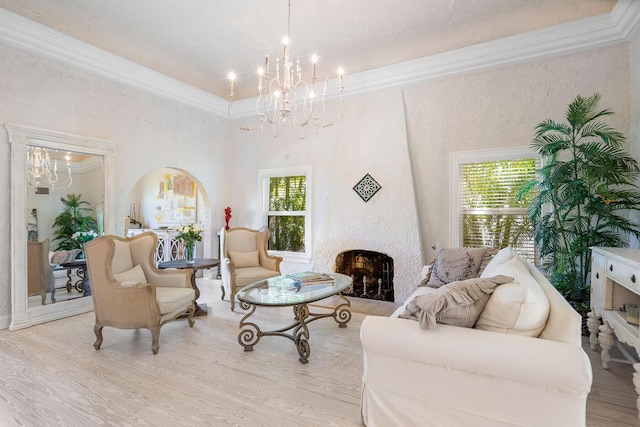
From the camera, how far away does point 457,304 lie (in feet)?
5.70

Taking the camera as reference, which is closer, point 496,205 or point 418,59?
point 496,205

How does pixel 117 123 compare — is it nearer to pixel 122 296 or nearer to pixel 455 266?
pixel 122 296

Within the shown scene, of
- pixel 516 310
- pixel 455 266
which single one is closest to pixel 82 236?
pixel 455 266

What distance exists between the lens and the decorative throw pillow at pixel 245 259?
A: 4.80m

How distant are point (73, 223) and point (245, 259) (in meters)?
2.20

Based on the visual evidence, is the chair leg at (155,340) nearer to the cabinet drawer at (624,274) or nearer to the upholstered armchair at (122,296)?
the upholstered armchair at (122,296)

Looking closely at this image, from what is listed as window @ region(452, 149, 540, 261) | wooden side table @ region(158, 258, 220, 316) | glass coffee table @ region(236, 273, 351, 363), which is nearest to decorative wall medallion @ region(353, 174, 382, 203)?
window @ region(452, 149, 540, 261)

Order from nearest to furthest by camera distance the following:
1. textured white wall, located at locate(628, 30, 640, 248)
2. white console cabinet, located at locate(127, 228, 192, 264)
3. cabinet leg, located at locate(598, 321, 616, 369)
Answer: cabinet leg, located at locate(598, 321, 616, 369) < textured white wall, located at locate(628, 30, 640, 248) < white console cabinet, located at locate(127, 228, 192, 264)

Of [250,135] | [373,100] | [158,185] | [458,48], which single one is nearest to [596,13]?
[458,48]

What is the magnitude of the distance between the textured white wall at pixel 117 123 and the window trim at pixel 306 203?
Result: 0.81 meters

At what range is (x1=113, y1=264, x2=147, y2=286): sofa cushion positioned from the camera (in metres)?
3.30

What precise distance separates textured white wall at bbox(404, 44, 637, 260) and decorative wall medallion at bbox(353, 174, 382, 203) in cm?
58

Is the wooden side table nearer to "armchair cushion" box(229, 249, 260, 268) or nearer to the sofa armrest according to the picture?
"armchair cushion" box(229, 249, 260, 268)

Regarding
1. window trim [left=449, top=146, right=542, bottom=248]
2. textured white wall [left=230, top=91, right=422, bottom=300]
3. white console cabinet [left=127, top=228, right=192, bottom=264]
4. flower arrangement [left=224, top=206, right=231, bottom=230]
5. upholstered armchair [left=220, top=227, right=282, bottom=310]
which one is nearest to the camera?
window trim [left=449, top=146, right=542, bottom=248]
